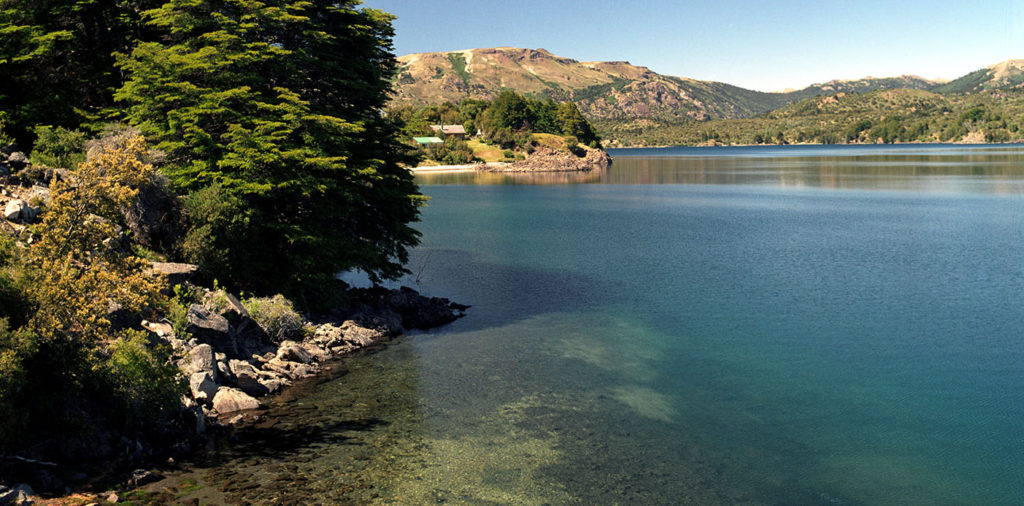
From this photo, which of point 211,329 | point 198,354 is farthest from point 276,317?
point 198,354

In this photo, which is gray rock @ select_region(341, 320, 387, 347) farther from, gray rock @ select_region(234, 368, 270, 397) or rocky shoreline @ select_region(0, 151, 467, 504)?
gray rock @ select_region(234, 368, 270, 397)

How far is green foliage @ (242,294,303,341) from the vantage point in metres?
30.4

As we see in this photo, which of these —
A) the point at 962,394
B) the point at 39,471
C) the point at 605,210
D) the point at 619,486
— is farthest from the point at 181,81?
the point at 605,210

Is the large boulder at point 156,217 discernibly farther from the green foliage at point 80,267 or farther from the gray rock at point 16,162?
the green foliage at point 80,267

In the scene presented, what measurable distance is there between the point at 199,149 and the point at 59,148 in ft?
22.2

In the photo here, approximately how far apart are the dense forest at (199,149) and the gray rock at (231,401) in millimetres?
2366

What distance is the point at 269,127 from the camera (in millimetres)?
32688

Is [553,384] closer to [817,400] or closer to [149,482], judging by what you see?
[817,400]

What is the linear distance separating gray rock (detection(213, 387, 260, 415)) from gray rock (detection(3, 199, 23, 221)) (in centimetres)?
1052

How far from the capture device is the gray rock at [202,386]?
76.7 ft

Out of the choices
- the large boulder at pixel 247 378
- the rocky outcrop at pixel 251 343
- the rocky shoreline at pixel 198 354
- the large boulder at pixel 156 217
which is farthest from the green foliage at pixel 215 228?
the large boulder at pixel 247 378

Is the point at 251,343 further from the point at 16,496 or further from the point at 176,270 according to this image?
the point at 16,496

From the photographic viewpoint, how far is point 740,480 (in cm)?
1914

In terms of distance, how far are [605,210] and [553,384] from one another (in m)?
67.6
